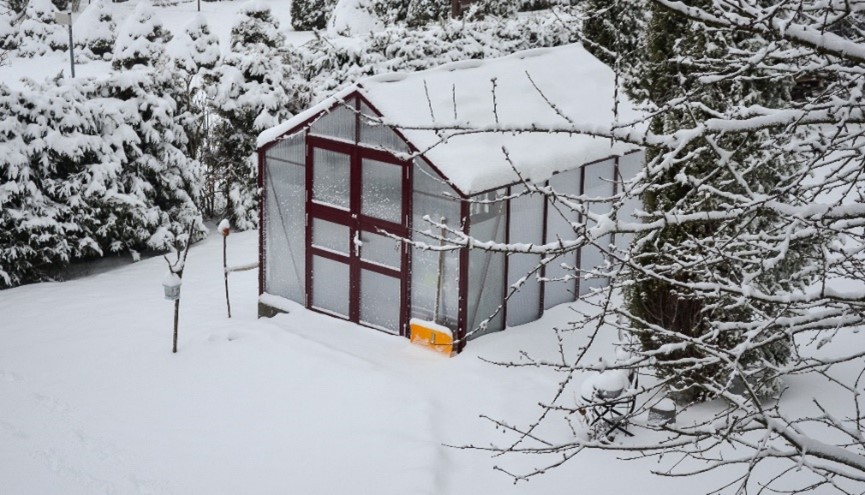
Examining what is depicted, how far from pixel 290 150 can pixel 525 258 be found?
3080 mm

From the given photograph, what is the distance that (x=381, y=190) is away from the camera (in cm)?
1150

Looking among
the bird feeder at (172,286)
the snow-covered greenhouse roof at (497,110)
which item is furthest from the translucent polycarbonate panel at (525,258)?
the bird feeder at (172,286)

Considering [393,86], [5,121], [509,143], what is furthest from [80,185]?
[509,143]

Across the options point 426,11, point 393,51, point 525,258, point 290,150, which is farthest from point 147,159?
point 426,11

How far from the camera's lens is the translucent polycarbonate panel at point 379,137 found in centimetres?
1110

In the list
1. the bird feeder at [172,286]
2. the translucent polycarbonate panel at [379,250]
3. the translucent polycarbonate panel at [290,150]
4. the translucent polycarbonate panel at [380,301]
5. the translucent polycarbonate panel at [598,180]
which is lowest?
the translucent polycarbonate panel at [380,301]

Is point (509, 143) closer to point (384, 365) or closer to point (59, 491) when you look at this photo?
point (384, 365)

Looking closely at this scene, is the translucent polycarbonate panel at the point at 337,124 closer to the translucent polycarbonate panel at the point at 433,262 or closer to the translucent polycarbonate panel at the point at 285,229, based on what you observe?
the translucent polycarbonate panel at the point at 285,229

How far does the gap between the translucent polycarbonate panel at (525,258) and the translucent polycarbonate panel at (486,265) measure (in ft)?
0.52

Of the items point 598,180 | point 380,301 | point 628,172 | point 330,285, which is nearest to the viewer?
point 380,301

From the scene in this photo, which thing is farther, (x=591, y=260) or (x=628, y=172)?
(x=628, y=172)

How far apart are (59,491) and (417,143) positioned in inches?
194

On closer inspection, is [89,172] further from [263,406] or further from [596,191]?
[596,191]

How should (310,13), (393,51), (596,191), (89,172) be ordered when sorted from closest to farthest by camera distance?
(596,191) < (89,172) < (393,51) < (310,13)
